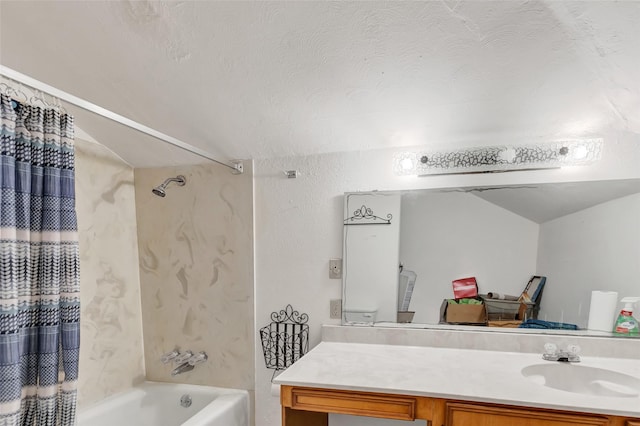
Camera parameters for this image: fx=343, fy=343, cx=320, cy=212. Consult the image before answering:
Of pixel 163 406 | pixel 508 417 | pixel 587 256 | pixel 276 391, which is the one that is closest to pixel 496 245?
pixel 587 256

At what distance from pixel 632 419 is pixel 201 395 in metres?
2.16

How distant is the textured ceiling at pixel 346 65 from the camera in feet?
4.24

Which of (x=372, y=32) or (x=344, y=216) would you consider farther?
(x=344, y=216)

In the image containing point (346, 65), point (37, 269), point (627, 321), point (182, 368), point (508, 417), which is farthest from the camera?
point (182, 368)

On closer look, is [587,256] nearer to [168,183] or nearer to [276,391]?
[276,391]

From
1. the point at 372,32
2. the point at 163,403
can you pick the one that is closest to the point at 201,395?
the point at 163,403

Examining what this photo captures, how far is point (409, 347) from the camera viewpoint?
187 centimetres

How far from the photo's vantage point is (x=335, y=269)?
2043 millimetres

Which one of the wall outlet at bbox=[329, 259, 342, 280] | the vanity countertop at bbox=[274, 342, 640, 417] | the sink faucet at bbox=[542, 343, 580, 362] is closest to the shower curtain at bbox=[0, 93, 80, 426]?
the vanity countertop at bbox=[274, 342, 640, 417]

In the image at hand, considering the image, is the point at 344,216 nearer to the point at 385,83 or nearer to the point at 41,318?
the point at 385,83

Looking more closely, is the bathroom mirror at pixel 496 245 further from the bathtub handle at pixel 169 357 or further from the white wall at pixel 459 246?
the bathtub handle at pixel 169 357

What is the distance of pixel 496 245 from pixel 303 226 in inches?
42.5

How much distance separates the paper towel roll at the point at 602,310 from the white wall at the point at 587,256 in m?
0.02

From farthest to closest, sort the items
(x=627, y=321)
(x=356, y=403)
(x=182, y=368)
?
1. (x=182, y=368)
2. (x=627, y=321)
3. (x=356, y=403)
